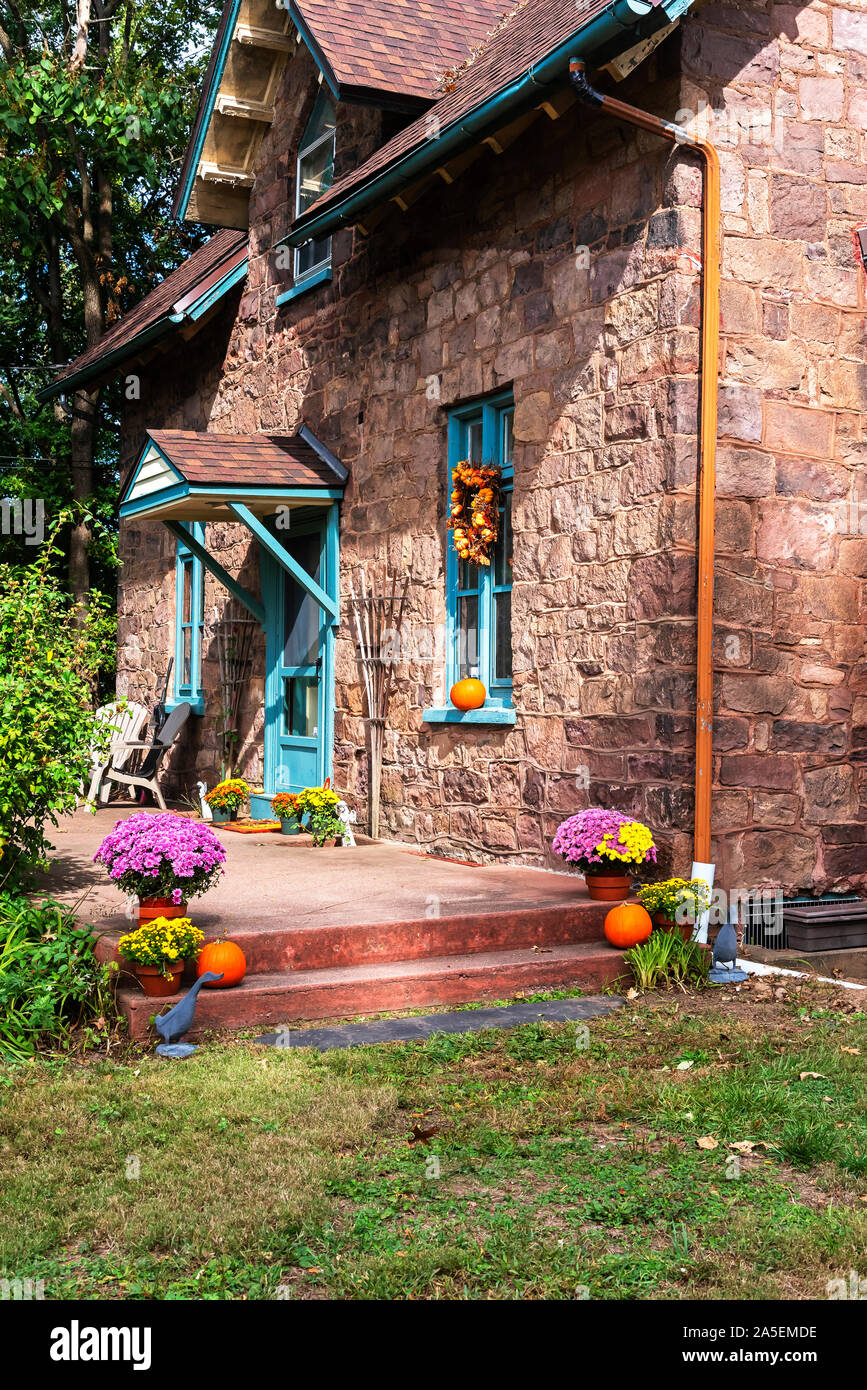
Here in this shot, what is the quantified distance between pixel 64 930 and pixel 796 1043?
3.07 meters

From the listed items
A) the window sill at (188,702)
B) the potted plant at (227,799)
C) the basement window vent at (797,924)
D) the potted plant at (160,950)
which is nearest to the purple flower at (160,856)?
the potted plant at (160,950)

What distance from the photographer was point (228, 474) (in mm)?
9617

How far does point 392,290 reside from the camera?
955 centimetres

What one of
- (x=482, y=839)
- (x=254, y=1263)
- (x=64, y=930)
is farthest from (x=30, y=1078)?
(x=482, y=839)

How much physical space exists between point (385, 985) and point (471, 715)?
115 inches

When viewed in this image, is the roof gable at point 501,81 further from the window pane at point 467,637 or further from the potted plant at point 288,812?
the potted plant at point 288,812

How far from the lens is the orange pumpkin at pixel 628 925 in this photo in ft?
21.2

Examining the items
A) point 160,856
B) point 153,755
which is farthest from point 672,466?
point 153,755

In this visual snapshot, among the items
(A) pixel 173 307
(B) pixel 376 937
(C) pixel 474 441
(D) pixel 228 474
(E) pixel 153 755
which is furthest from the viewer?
(E) pixel 153 755

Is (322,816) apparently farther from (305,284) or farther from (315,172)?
(315,172)

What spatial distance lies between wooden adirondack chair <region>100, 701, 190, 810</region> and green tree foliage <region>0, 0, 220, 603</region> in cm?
330

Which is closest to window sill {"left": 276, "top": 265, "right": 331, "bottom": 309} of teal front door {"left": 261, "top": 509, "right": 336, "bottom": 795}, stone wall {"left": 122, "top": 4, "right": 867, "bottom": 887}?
teal front door {"left": 261, "top": 509, "right": 336, "bottom": 795}

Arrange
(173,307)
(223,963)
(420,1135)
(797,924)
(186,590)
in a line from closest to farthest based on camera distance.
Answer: (420,1135), (223,963), (797,924), (173,307), (186,590)

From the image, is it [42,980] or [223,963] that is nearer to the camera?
[42,980]
